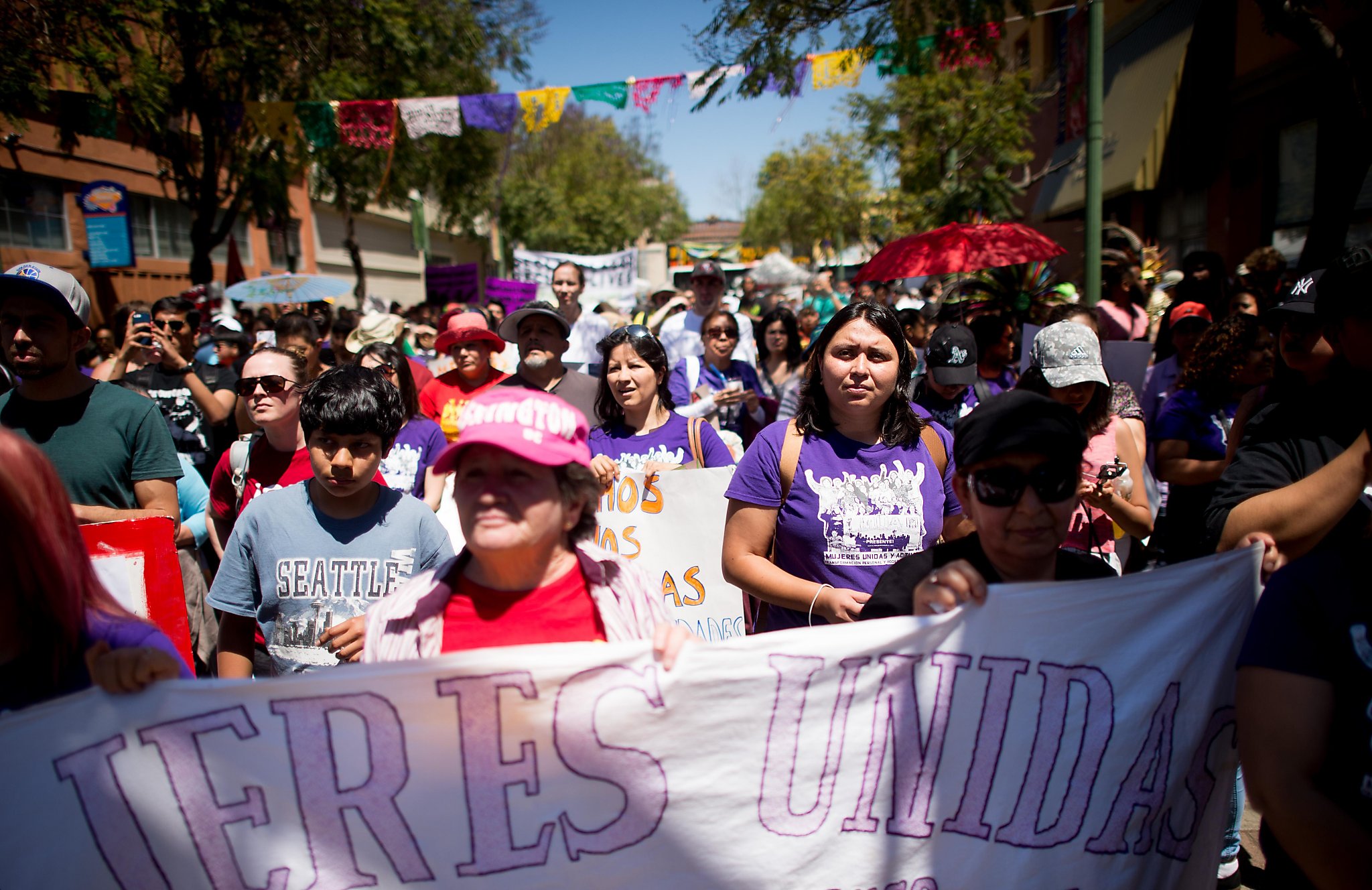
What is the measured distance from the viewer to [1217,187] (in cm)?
1573

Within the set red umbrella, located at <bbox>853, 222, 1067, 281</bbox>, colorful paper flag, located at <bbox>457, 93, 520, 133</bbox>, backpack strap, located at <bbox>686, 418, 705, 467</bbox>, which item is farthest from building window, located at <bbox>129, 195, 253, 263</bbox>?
backpack strap, located at <bbox>686, 418, 705, 467</bbox>

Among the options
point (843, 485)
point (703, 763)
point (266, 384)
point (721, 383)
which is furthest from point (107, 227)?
point (703, 763)

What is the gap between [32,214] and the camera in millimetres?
17188

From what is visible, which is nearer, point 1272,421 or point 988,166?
point 1272,421

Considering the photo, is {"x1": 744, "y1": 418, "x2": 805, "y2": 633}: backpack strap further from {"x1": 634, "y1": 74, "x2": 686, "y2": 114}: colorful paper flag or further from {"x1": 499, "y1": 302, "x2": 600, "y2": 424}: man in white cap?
{"x1": 634, "y1": 74, "x2": 686, "y2": 114}: colorful paper flag

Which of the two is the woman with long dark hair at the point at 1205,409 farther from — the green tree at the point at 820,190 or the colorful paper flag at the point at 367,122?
the green tree at the point at 820,190

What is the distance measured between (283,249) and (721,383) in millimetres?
A: 25175

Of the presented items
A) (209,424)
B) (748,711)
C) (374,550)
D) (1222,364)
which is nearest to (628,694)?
(748,711)

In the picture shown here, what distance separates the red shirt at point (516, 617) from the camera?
6.40 feet

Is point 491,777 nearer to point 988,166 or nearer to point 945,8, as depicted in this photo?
point 945,8

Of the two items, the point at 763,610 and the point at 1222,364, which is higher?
the point at 1222,364

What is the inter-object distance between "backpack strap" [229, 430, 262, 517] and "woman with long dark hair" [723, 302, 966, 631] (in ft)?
7.07

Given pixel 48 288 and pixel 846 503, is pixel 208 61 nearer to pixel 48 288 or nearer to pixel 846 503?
pixel 48 288

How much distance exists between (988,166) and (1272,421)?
17.9 m
